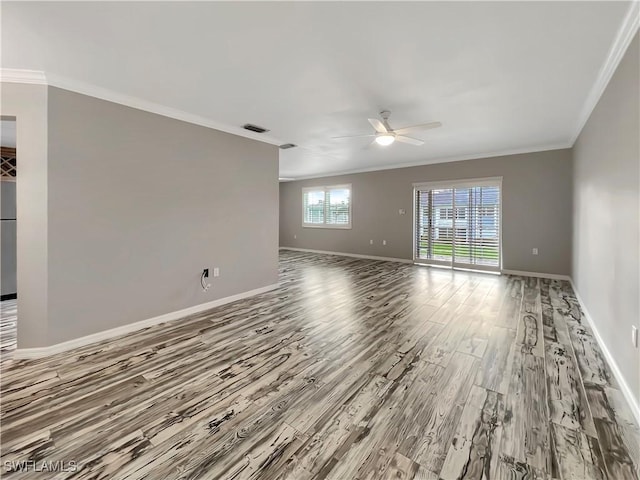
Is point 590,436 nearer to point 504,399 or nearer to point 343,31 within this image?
point 504,399

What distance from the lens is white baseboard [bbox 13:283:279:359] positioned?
259cm

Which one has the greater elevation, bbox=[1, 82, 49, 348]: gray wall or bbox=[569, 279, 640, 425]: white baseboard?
bbox=[1, 82, 49, 348]: gray wall

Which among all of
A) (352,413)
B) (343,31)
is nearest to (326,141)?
(343,31)

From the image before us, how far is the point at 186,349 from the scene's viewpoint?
8.90ft

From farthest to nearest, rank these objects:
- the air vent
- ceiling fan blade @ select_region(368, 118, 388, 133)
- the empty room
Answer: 1. the air vent
2. ceiling fan blade @ select_region(368, 118, 388, 133)
3. the empty room

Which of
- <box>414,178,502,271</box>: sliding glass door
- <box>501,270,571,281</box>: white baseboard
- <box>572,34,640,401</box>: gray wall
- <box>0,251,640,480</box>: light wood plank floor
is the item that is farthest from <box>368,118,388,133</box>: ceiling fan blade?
<box>501,270,571,281</box>: white baseboard

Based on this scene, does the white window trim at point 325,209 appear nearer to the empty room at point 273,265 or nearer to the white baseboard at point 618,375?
the empty room at point 273,265

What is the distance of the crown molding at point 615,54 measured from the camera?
184 centimetres

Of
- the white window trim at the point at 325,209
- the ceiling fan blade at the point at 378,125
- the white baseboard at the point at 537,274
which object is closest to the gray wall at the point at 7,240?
the ceiling fan blade at the point at 378,125

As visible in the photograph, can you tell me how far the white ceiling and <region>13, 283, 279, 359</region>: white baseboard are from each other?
A: 8.12 ft

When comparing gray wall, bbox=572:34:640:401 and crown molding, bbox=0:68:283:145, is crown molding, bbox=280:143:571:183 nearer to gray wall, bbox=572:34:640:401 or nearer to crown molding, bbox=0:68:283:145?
gray wall, bbox=572:34:640:401

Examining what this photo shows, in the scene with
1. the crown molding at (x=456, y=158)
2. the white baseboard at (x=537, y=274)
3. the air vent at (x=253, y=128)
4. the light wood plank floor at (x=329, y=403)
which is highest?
the crown molding at (x=456, y=158)

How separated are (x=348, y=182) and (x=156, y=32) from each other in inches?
268

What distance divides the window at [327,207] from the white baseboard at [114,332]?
5076mm
